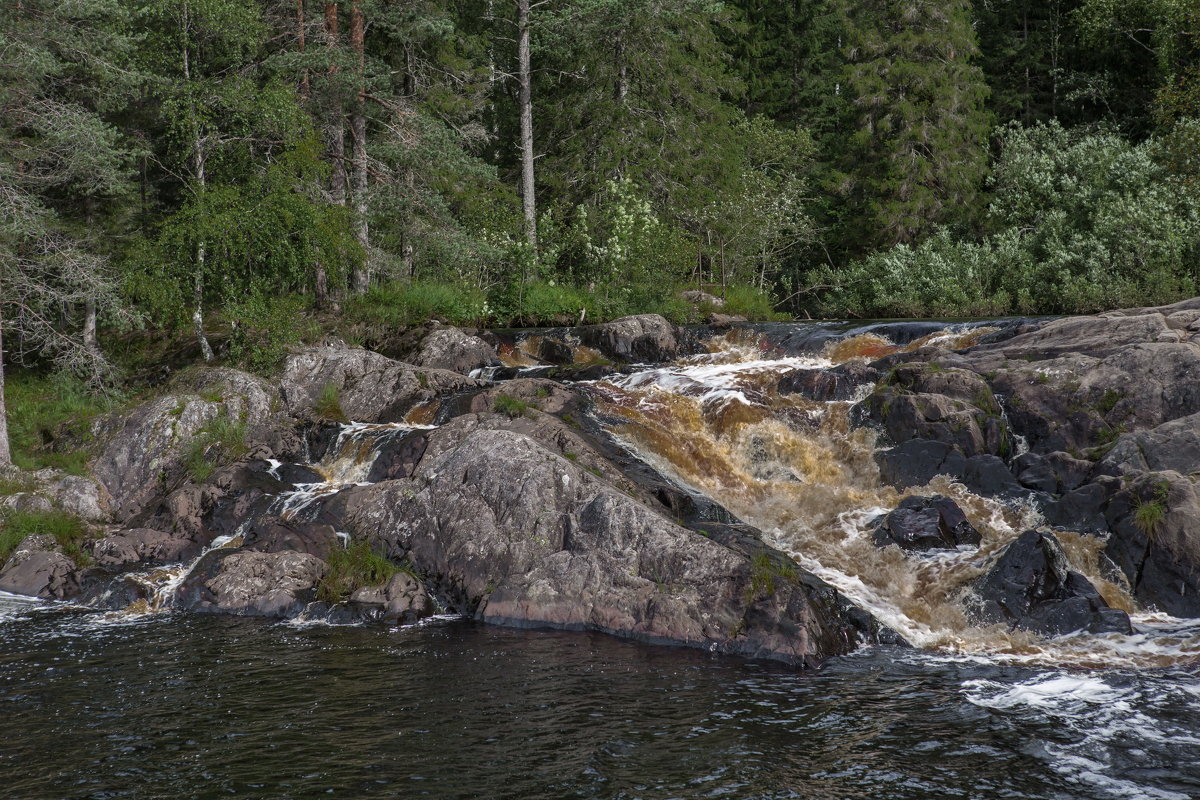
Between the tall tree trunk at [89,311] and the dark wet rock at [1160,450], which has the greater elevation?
the tall tree trunk at [89,311]

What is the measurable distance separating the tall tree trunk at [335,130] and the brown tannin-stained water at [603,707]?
14720mm

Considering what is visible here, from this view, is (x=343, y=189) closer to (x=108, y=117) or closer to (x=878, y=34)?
(x=108, y=117)

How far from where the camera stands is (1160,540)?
1231 cm

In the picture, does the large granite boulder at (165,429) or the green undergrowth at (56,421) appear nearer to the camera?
the large granite boulder at (165,429)

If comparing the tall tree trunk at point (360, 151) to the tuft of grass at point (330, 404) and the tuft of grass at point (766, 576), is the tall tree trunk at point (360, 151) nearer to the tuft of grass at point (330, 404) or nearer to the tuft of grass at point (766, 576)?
the tuft of grass at point (330, 404)

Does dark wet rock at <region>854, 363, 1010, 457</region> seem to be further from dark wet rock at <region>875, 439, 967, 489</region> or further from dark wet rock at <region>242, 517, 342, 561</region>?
dark wet rock at <region>242, 517, 342, 561</region>

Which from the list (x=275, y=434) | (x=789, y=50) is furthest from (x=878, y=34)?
(x=275, y=434)

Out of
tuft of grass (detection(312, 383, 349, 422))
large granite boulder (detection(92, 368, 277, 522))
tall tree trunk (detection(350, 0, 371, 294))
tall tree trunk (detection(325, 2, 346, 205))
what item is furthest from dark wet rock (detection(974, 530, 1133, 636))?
tall tree trunk (detection(325, 2, 346, 205))

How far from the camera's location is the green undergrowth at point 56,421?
17.0m

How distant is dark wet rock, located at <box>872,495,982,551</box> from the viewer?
1334 cm

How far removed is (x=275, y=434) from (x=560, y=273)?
16309mm

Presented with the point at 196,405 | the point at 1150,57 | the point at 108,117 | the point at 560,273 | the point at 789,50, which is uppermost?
the point at 789,50

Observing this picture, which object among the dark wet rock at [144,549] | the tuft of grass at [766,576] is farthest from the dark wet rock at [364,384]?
the tuft of grass at [766,576]

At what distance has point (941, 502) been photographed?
13898mm
